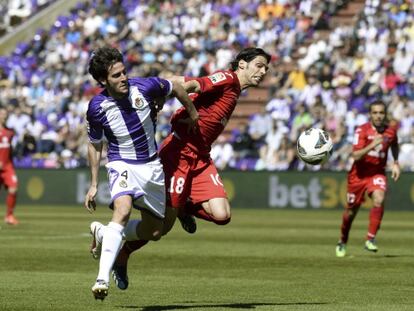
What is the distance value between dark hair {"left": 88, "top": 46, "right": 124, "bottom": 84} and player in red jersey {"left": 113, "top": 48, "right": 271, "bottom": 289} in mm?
1519

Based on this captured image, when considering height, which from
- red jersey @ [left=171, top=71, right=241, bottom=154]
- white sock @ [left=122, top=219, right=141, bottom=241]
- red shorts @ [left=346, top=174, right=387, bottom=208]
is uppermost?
red jersey @ [left=171, top=71, right=241, bottom=154]

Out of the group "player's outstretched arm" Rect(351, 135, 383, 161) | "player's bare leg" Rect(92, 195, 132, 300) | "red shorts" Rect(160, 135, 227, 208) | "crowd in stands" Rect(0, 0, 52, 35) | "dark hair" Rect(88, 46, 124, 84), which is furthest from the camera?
"crowd in stands" Rect(0, 0, 52, 35)

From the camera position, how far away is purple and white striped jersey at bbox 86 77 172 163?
10.5m

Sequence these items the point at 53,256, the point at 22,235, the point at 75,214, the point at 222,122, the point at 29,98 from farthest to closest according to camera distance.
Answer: the point at 29,98 < the point at 75,214 < the point at 22,235 < the point at 53,256 < the point at 222,122

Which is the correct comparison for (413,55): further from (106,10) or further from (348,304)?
(348,304)

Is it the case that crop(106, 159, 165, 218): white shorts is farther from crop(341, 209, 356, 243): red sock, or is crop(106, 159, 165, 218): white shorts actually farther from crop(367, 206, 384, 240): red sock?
crop(367, 206, 384, 240): red sock

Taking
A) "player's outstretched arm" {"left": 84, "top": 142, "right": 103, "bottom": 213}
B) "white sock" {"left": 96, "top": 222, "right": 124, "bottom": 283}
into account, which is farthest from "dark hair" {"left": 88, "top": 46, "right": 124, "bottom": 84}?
"white sock" {"left": 96, "top": 222, "right": 124, "bottom": 283}

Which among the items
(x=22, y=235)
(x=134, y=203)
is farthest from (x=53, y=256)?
(x=134, y=203)

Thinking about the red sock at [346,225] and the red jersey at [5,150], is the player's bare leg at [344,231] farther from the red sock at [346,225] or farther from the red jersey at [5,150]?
the red jersey at [5,150]

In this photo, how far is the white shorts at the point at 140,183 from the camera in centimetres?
1044

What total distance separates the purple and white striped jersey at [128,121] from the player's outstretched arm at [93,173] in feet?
0.26

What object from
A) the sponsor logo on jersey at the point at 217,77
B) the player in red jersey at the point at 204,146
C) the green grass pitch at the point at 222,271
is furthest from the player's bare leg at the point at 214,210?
the sponsor logo on jersey at the point at 217,77

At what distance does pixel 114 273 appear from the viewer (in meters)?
11.3

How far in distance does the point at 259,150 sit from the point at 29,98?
9720mm
